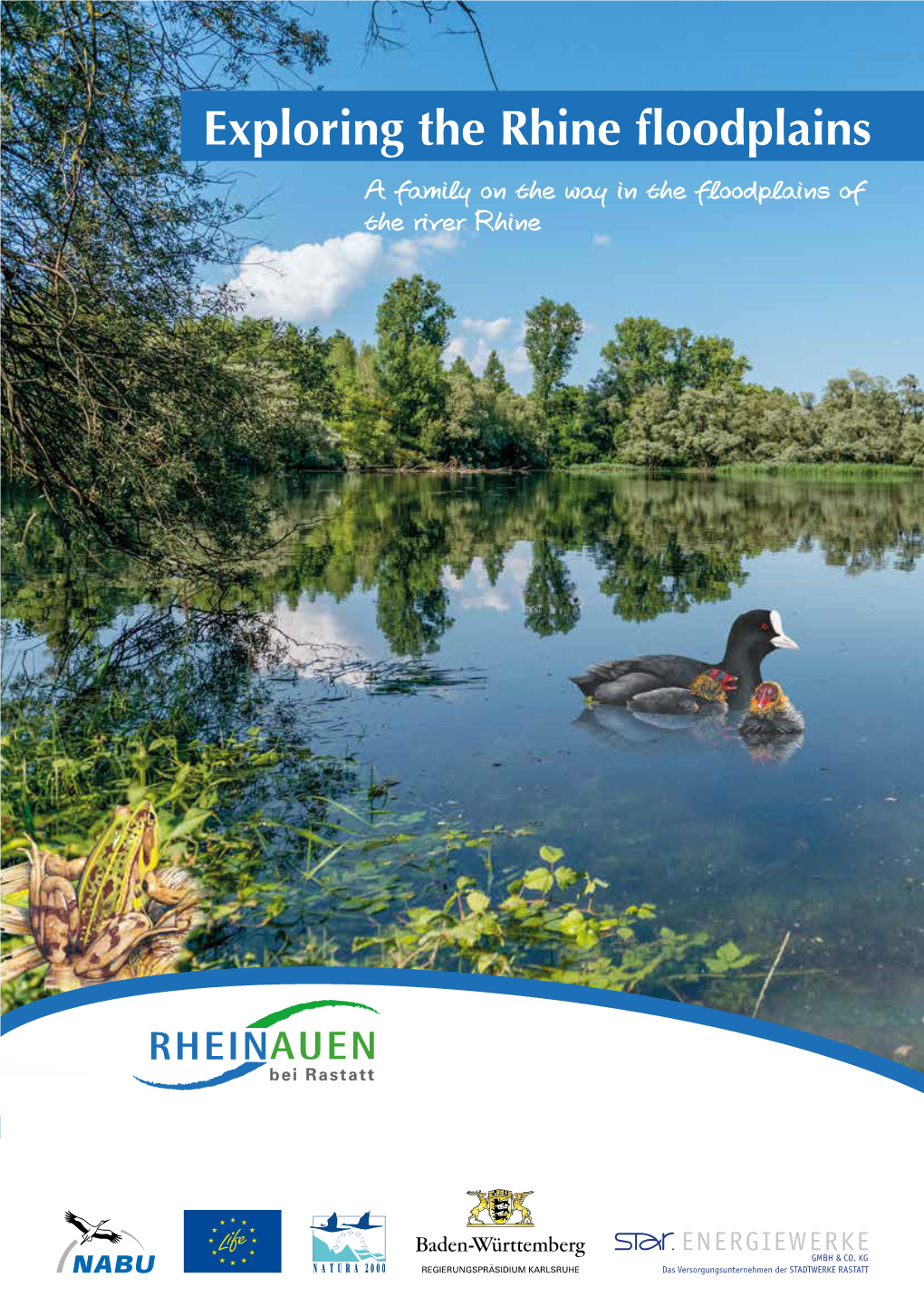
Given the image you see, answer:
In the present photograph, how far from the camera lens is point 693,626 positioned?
11.7 metres

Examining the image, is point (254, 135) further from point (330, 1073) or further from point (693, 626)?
point (693, 626)

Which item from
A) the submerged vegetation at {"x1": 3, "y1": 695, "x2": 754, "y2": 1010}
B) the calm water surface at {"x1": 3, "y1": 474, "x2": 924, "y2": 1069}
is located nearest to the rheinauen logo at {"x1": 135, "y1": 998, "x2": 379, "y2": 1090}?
the submerged vegetation at {"x1": 3, "y1": 695, "x2": 754, "y2": 1010}

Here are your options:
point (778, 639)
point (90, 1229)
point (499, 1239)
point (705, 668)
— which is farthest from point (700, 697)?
point (90, 1229)

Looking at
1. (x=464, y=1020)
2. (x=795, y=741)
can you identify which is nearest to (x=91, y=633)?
(x=795, y=741)

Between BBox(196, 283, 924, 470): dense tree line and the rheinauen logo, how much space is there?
7.58 m

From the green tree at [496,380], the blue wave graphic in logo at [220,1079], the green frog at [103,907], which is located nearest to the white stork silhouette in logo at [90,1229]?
the blue wave graphic in logo at [220,1079]

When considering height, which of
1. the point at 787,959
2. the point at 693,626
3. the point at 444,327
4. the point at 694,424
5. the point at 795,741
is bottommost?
the point at 787,959

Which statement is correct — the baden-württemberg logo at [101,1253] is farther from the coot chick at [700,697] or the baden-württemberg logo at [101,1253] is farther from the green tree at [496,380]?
the green tree at [496,380]

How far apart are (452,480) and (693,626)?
2989cm

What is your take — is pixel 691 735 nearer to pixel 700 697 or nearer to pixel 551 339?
pixel 700 697

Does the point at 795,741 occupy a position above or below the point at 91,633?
below

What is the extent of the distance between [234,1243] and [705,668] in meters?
6.52

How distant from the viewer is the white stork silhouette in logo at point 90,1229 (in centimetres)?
311

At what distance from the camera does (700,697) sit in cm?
840
